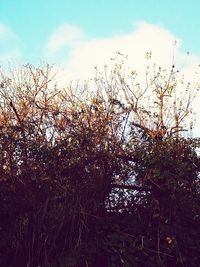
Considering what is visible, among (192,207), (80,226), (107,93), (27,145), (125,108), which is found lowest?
(80,226)

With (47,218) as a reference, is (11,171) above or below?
above

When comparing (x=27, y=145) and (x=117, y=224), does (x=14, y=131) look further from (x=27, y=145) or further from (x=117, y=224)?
(x=117, y=224)

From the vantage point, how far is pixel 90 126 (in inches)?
329

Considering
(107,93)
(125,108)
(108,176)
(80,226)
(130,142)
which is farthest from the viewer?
(107,93)

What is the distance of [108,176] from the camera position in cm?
739

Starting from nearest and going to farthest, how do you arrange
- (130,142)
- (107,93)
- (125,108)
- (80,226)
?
(80,226) < (130,142) < (125,108) < (107,93)

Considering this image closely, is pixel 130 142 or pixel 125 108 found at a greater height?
pixel 125 108

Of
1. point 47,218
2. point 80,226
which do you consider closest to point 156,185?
point 80,226

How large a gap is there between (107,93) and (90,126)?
8.36 m

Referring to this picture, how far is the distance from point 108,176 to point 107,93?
9497 mm

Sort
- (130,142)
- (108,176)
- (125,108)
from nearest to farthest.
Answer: (108,176)
(130,142)
(125,108)

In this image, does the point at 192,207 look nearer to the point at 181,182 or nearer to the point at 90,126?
the point at 181,182

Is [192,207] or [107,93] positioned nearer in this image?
[192,207]

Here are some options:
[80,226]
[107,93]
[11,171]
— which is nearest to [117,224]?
[80,226]
